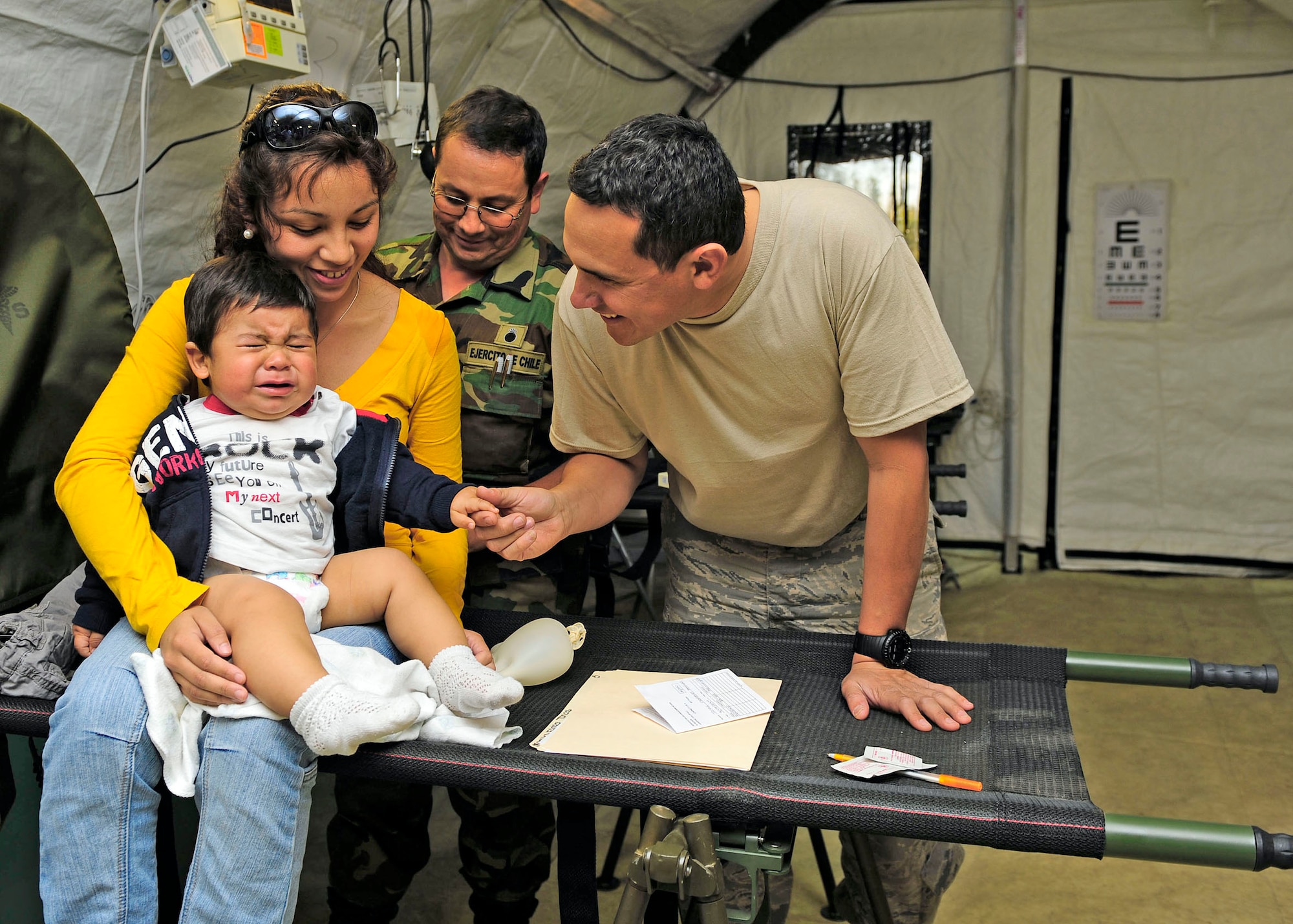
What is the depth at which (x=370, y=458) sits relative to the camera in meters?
1.73

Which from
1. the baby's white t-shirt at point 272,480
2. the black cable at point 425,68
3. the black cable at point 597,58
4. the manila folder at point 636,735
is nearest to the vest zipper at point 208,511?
the baby's white t-shirt at point 272,480

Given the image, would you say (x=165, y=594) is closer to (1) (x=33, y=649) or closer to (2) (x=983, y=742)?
(1) (x=33, y=649)

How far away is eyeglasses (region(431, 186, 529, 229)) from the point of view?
209 cm

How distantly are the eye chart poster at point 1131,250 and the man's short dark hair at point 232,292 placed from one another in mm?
4398

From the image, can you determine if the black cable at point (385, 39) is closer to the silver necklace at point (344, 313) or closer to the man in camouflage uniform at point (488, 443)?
the man in camouflage uniform at point (488, 443)

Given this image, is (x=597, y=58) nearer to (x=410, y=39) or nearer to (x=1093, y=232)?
(x=410, y=39)

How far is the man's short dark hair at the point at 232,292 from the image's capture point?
5.24 feet

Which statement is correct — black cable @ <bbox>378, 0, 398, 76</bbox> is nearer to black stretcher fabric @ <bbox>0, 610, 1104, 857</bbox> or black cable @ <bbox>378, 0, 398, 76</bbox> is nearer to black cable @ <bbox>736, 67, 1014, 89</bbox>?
black stretcher fabric @ <bbox>0, 610, 1104, 857</bbox>

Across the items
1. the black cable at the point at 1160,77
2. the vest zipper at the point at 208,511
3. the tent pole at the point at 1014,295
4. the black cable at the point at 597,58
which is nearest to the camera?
the vest zipper at the point at 208,511

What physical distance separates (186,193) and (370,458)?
1.24 metres

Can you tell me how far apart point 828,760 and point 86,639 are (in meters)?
1.13

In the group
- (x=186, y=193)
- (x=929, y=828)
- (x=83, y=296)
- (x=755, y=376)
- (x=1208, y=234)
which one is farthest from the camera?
(x=1208, y=234)

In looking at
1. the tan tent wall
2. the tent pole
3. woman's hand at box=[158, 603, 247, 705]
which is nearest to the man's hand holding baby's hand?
woman's hand at box=[158, 603, 247, 705]

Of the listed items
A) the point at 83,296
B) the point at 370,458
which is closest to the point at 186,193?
the point at 83,296
